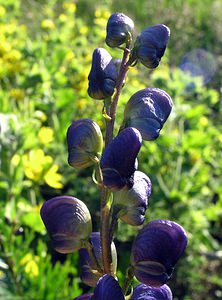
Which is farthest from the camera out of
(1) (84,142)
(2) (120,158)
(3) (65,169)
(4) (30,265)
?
(3) (65,169)

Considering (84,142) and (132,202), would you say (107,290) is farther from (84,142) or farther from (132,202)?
(84,142)

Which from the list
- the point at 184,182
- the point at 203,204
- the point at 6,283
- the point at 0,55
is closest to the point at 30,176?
the point at 6,283

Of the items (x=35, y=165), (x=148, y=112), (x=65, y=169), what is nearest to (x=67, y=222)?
(x=148, y=112)

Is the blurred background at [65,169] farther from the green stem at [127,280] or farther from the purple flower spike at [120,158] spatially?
the purple flower spike at [120,158]

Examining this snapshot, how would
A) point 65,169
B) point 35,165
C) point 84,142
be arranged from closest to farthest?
point 84,142 < point 35,165 < point 65,169

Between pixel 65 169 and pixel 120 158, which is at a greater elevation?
pixel 120 158
